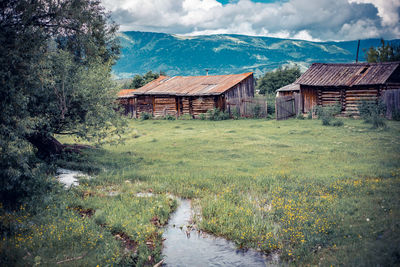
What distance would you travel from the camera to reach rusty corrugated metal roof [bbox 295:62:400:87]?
83.7 feet

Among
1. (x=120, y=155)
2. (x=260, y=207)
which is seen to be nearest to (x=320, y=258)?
(x=260, y=207)

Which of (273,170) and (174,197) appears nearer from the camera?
(174,197)

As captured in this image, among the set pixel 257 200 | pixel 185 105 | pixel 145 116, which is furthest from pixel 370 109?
pixel 145 116

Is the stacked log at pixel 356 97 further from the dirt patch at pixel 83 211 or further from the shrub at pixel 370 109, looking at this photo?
the dirt patch at pixel 83 211

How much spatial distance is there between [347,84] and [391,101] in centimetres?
405

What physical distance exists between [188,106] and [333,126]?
1751cm

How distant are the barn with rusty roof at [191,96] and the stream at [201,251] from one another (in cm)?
2396

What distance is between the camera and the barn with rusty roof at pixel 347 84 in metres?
25.5

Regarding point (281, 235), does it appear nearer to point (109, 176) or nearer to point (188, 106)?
point (109, 176)

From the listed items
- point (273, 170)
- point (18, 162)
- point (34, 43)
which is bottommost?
point (273, 170)

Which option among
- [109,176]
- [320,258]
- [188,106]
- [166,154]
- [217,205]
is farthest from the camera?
[188,106]

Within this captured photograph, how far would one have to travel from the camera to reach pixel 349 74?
27.6 metres

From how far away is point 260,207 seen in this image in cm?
808

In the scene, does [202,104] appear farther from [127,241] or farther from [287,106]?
[127,241]
